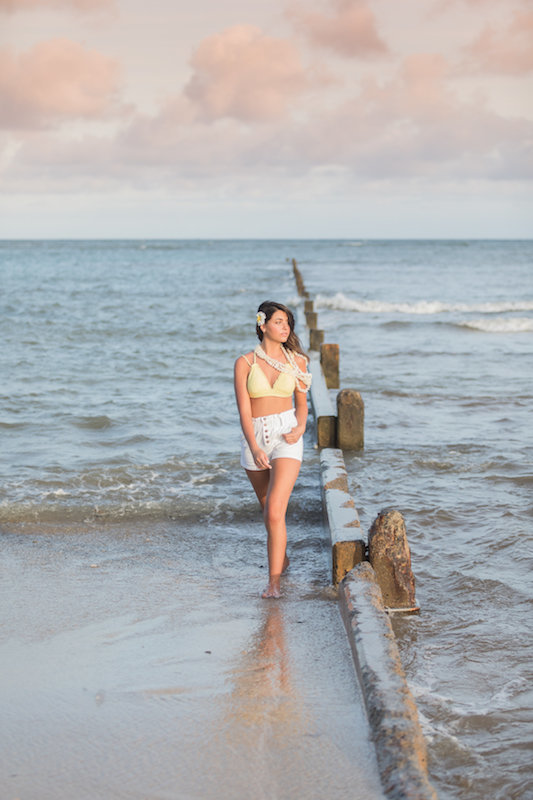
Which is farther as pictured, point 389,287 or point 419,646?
point 389,287

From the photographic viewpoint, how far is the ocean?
358 cm

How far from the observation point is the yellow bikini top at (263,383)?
178 inches

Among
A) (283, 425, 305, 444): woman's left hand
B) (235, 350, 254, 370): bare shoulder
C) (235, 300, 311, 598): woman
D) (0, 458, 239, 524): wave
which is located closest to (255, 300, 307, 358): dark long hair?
(235, 300, 311, 598): woman

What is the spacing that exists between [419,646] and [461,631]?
314mm

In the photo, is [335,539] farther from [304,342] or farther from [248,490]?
[304,342]

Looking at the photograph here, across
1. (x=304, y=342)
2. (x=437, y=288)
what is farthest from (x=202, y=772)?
(x=437, y=288)

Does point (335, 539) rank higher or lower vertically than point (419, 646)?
higher

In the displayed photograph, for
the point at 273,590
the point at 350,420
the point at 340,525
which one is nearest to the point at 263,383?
the point at 340,525

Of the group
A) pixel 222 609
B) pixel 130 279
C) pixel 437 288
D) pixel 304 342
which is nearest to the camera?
pixel 222 609

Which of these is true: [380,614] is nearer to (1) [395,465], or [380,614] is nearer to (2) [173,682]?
(2) [173,682]

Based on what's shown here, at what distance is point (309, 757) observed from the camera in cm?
286

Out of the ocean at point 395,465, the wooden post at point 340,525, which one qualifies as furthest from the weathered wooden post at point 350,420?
the wooden post at point 340,525

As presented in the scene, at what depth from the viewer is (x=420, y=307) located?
25.2m

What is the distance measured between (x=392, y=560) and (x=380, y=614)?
52 cm
